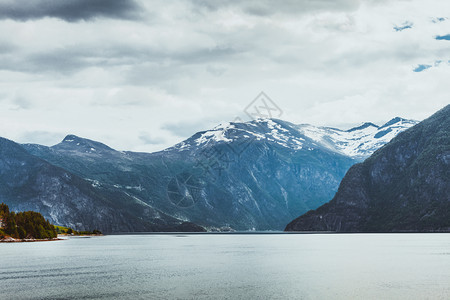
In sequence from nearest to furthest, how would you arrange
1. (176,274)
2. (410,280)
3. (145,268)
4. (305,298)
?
1. (305,298)
2. (410,280)
3. (176,274)
4. (145,268)

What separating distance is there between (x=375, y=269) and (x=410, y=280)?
2078cm

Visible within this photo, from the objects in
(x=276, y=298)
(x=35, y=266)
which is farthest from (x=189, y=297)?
(x=35, y=266)

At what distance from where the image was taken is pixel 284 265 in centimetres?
12075

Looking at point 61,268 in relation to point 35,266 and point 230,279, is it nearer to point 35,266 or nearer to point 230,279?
point 35,266

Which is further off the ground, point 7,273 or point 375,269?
point 7,273

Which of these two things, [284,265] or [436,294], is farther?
[284,265]

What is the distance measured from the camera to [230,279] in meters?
92.1

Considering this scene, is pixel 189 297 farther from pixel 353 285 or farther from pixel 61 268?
pixel 61 268

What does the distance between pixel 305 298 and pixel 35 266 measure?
77320mm

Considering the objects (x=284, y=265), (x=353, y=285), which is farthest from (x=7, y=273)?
(x=353, y=285)

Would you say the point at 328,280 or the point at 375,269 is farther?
the point at 375,269

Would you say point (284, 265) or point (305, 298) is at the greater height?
point (305, 298)

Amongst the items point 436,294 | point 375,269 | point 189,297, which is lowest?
point 375,269

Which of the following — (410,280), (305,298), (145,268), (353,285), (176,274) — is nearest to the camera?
(305,298)
